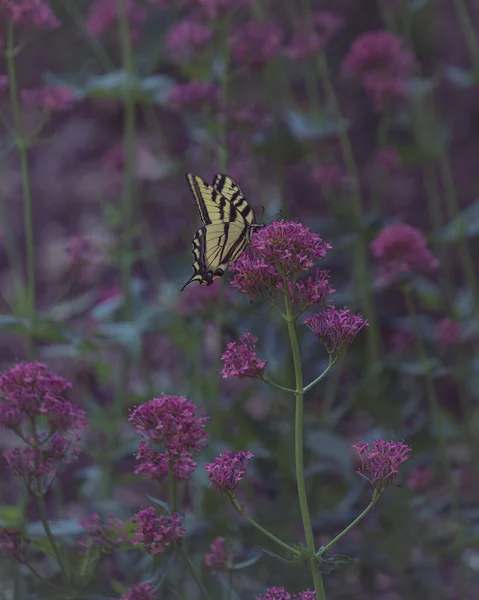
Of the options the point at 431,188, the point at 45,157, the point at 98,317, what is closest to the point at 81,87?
the point at 98,317

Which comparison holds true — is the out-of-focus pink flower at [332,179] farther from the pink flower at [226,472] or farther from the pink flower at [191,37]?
the pink flower at [226,472]

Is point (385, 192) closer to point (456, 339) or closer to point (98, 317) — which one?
point (456, 339)

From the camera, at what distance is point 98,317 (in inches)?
82.1

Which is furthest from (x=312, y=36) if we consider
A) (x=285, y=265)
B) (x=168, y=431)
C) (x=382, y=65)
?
(x=168, y=431)

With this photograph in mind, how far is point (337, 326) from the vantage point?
105cm

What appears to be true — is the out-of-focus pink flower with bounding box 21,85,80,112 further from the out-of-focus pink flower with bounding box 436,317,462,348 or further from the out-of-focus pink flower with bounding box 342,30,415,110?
the out-of-focus pink flower with bounding box 436,317,462,348

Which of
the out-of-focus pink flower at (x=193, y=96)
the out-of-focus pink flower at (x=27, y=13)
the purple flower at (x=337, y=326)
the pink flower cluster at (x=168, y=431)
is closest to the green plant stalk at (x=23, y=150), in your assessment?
the out-of-focus pink flower at (x=27, y=13)

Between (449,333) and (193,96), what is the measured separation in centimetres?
80

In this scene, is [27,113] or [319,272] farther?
[27,113]

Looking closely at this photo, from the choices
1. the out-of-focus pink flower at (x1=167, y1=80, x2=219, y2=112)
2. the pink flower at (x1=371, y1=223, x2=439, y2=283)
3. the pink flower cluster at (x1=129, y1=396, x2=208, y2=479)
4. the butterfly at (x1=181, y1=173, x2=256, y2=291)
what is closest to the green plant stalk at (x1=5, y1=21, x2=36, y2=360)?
the out-of-focus pink flower at (x1=167, y1=80, x2=219, y2=112)

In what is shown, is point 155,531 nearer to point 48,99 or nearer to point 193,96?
point 48,99

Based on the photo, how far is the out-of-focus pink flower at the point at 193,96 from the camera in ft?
6.97

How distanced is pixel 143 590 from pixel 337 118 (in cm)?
152

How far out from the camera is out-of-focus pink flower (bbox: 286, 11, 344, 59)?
2.38 meters
